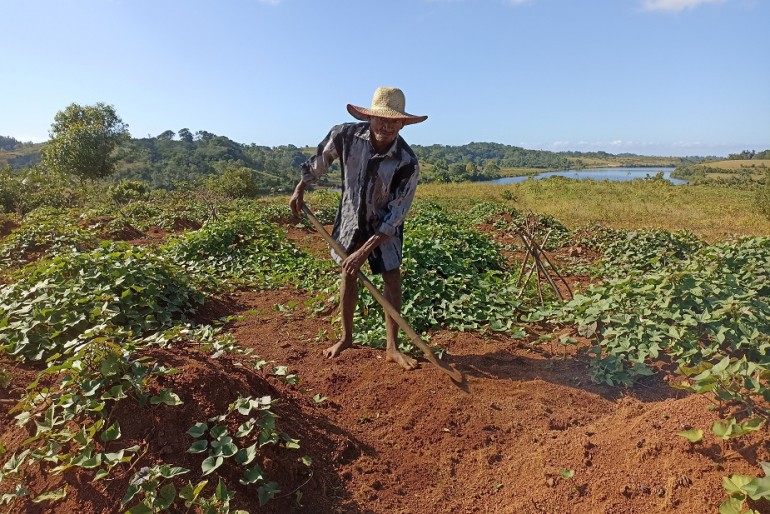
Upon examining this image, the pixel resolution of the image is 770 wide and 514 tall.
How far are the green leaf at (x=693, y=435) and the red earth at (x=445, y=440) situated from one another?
0.24ft

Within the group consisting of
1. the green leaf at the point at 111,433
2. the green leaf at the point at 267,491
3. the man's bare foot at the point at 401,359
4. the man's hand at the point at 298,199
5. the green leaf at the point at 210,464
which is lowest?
the man's bare foot at the point at 401,359

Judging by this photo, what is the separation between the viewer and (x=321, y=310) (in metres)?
3.97

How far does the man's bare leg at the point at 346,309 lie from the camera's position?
2.92m

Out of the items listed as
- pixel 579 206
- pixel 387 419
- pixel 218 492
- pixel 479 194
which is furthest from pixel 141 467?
pixel 479 194

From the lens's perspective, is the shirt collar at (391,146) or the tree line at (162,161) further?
the tree line at (162,161)

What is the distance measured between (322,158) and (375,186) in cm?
51

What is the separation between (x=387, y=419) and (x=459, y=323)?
4.82 feet

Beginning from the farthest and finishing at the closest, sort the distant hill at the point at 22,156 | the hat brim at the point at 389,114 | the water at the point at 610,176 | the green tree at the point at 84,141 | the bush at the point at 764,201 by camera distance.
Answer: the distant hill at the point at 22,156 → the water at the point at 610,176 → the green tree at the point at 84,141 → the bush at the point at 764,201 → the hat brim at the point at 389,114

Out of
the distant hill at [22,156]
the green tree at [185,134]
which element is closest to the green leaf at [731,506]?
the distant hill at [22,156]

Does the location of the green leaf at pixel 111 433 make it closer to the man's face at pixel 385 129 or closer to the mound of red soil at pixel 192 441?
the mound of red soil at pixel 192 441

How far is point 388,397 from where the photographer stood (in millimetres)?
2453

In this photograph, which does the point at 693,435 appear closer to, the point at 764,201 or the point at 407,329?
the point at 407,329

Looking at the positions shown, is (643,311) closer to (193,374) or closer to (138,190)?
(193,374)

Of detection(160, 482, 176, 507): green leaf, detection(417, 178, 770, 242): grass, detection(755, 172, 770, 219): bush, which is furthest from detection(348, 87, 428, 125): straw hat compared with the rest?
detection(755, 172, 770, 219): bush
